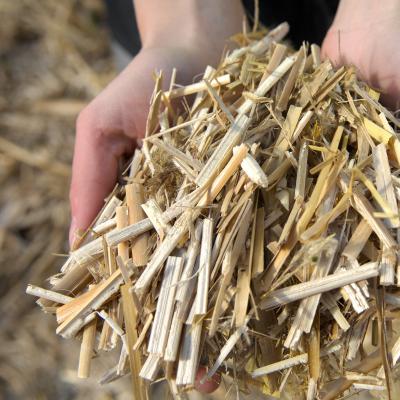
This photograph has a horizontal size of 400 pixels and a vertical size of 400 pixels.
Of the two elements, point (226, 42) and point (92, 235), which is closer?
point (92, 235)

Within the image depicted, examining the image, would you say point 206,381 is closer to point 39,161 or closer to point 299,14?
point 299,14

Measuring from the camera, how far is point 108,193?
1.28 m

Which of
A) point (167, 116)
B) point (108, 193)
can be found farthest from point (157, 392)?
point (167, 116)

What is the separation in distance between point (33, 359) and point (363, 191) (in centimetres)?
148

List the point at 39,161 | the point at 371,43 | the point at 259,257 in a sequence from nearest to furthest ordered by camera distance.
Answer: the point at 259,257
the point at 371,43
the point at 39,161

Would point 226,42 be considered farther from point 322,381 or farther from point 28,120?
point 28,120

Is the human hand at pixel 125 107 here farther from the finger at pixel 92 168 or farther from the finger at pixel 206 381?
the finger at pixel 206 381

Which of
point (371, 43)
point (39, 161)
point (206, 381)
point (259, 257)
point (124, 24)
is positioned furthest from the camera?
point (39, 161)

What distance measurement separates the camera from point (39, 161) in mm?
2275

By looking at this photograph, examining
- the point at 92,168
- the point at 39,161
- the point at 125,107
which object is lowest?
the point at 39,161

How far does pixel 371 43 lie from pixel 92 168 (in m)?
0.74

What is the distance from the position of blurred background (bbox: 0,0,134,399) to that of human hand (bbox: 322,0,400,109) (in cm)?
132

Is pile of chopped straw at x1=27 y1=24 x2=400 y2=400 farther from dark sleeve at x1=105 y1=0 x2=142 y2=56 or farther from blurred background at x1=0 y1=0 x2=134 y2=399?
dark sleeve at x1=105 y1=0 x2=142 y2=56

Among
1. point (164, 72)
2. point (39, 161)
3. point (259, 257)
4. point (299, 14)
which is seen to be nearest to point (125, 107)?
point (164, 72)
